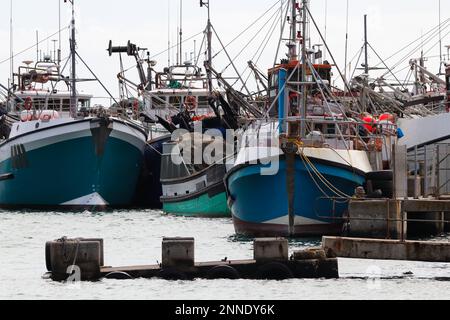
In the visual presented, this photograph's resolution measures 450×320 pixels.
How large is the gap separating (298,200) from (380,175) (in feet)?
8.49

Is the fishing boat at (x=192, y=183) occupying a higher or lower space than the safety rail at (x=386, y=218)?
higher

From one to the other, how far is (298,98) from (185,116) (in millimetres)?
19290

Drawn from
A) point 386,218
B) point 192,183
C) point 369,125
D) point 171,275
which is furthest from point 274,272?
point 192,183

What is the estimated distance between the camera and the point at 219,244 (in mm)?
34281

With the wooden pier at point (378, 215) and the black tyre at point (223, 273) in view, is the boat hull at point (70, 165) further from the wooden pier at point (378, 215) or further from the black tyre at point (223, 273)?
the black tyre at point (223, 273)

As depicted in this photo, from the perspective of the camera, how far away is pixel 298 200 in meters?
→ 34.5

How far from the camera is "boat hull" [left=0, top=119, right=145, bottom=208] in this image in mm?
53875

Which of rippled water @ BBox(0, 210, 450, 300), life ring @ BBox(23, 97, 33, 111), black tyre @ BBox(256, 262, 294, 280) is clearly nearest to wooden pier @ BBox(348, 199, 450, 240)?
rippled water @ BBox(0, 210, 450, 300)

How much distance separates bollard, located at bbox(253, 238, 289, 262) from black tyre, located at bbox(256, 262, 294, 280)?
153mm

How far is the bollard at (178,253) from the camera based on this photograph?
25344 millimetres

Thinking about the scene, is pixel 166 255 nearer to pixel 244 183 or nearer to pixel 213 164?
pixel 244 183

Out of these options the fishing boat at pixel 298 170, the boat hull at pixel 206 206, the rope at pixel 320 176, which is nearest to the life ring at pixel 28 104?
the boat hull at pixel 206 206

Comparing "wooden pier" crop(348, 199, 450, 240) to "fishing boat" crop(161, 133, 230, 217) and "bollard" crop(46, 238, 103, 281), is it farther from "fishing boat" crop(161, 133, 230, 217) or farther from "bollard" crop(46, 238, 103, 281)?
"fishing boat" crop(161, 133, 230, 217)

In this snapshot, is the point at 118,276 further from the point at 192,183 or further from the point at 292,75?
the point at 192,183
